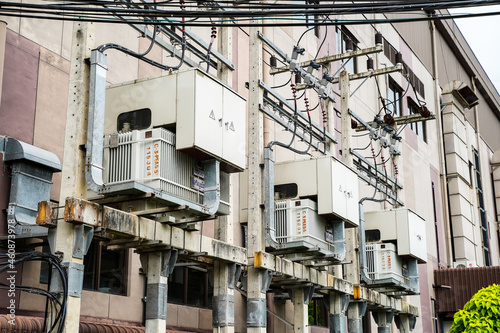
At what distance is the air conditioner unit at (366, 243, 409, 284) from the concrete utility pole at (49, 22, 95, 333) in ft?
43.8

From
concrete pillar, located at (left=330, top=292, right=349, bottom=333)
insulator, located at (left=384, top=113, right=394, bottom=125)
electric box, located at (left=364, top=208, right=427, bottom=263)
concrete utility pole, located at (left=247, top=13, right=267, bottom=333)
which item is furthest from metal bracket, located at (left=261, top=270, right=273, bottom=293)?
insulator, located at (left=384, top=113, right=394, bottom=125)

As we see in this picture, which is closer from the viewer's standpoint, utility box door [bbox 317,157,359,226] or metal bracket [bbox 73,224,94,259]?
metal bracket [bbox 73,224,94,259]

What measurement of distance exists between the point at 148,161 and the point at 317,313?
1425cm

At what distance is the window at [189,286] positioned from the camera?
18.4m

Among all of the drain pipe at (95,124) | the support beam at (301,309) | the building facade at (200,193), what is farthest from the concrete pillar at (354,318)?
the drain pipe at (95,124)

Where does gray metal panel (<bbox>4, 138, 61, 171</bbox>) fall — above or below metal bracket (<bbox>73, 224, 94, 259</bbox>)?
above

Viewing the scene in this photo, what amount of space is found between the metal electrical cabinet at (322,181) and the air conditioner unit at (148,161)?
539 centimetres

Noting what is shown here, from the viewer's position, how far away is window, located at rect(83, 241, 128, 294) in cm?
1575

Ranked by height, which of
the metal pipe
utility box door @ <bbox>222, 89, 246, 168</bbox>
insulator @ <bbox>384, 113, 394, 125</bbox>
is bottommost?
utility box door @ <bbox>222, 89, 246, 168</bbox>

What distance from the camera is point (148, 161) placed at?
1264 centimetres

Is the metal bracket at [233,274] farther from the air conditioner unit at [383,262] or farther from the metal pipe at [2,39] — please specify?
the air conditioner unit at [383,262]

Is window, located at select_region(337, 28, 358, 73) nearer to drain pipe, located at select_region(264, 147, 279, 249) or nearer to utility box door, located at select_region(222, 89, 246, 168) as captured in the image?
drain pipe, located at select_region(264, 147, 279, 249)

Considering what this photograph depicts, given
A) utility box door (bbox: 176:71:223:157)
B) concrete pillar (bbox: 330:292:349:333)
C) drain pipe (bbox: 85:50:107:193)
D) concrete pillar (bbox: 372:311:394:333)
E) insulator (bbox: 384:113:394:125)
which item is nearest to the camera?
drain pipe (bbox: 85:50:107:193)

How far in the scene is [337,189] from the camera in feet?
59.7
